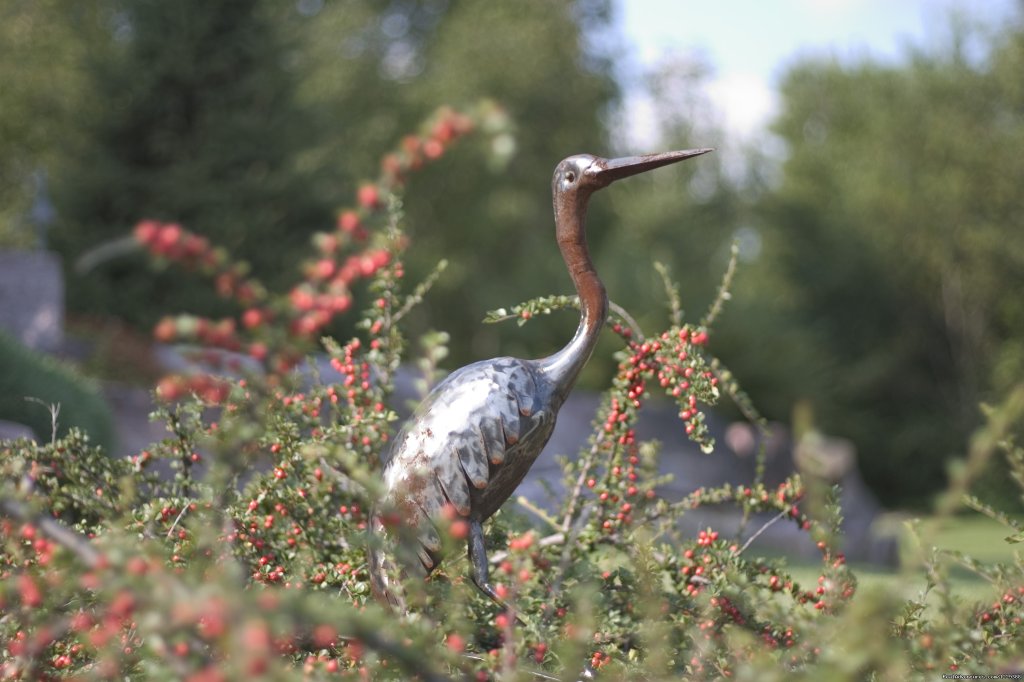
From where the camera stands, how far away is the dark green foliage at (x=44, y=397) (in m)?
4.91

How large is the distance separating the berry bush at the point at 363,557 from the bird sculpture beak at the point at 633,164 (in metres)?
0.37

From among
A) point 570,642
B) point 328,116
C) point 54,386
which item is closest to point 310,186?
point 328,116

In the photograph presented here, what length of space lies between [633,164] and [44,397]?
3.58 m

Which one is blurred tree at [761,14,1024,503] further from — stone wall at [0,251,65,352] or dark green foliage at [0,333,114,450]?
dark green foliage at [0,333,114,450]

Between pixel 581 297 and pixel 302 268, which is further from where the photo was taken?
pixel 581 297

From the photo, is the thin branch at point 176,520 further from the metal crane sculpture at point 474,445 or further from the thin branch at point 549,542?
the thin branch at point 549,542

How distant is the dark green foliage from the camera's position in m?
4.91

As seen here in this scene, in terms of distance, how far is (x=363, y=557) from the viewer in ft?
9.29

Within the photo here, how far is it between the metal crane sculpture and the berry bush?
0.36ft

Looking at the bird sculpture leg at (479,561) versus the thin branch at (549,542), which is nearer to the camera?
the bird sculpture leg at (479,561)

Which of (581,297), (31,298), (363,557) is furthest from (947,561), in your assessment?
(31,298)

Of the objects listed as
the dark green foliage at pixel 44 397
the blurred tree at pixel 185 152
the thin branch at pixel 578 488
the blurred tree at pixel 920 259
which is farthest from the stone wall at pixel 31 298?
the blurred tree at pixel 920 259

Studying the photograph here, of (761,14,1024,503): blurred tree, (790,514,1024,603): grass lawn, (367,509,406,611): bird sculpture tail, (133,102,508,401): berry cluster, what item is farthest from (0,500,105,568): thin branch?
(761,14,1024,503): blurred tree

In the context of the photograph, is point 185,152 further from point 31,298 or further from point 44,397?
point 44,397
